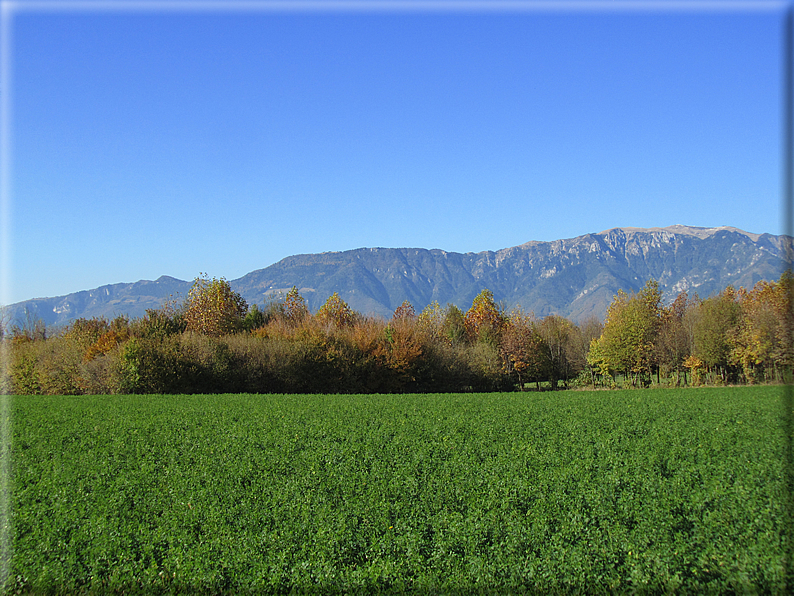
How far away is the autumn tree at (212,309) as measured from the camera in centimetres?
5788

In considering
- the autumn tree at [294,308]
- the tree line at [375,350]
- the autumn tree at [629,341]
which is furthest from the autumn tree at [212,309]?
the autumn tree at [629,341]

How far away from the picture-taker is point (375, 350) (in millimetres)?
50719

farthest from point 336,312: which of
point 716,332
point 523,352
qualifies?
point 716,332

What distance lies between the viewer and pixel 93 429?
2205cm

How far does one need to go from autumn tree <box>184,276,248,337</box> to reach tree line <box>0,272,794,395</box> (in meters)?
0.15

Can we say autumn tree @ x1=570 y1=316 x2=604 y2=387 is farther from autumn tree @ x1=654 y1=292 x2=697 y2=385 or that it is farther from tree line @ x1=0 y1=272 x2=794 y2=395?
autumn tree @ x1=654 y1=292 x2=697 y2=385

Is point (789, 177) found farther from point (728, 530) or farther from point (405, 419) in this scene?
point (405, 419)

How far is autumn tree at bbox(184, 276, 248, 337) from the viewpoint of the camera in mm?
57875

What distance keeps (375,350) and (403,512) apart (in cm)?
3954

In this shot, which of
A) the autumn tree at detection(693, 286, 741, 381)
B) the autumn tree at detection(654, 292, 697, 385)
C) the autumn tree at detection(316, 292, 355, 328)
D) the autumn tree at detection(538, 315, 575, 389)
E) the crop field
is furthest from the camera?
the autumn tree at detection(316, 292, 355, 328)

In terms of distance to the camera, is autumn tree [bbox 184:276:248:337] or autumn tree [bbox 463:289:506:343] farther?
autumn tree [bbox 463:289:506:343]

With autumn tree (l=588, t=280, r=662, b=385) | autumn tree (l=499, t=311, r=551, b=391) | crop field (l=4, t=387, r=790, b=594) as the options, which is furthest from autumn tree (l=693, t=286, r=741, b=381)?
crop field (l=4, t=387, r=790, b=594)

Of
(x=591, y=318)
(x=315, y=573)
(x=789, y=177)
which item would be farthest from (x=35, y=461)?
(x=591, y=318)

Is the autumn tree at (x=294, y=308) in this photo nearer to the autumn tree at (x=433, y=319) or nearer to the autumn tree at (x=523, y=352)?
the autumn tree at (x=433, y=319)
